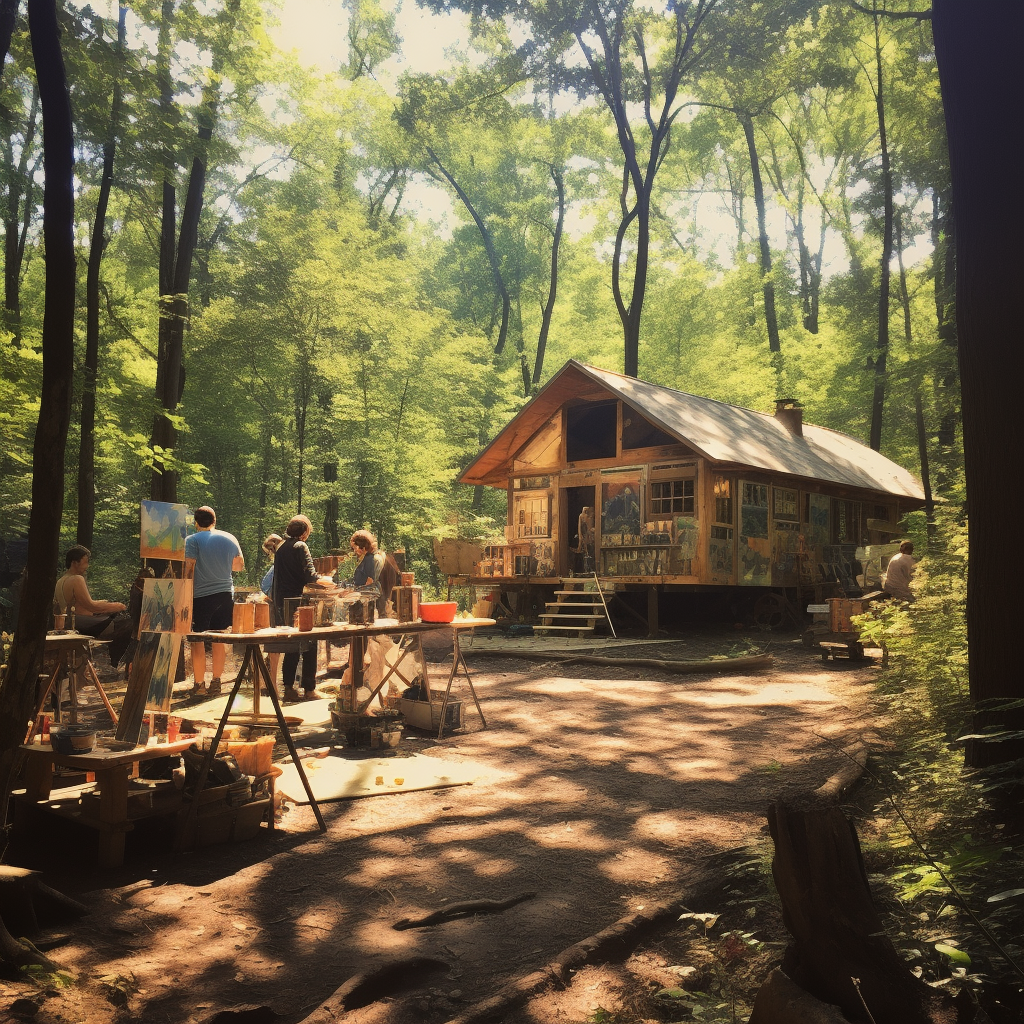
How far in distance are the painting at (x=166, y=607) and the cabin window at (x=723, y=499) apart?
44.8 ft

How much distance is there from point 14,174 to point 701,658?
12.3 meters

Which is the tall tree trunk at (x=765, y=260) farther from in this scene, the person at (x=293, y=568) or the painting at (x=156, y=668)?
the painting at (x=156, y=668)

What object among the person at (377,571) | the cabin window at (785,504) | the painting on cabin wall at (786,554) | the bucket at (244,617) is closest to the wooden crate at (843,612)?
the painting on cabin wall at (786,554)

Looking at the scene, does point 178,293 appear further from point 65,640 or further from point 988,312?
point 988,312

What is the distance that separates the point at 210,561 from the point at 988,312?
7352 millimetres

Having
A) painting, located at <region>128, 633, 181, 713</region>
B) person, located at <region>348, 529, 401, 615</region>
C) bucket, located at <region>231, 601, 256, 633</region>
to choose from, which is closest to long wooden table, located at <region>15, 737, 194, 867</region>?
painting, located at <region>128, 633, 181, 713</region>

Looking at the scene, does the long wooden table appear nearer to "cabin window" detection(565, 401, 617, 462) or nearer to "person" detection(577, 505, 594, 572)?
"person" detection(577, 505, 594, 572)

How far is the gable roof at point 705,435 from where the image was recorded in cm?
1742

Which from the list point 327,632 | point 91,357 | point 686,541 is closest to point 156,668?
point 327,632

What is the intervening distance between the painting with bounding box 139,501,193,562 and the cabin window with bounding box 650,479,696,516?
13124mm

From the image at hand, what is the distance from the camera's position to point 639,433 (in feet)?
62.1

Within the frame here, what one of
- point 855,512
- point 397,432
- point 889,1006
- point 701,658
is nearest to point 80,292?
point 397,432

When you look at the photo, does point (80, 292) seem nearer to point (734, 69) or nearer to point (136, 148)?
point (136, 148)

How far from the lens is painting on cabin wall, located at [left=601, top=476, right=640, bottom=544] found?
1864cm
